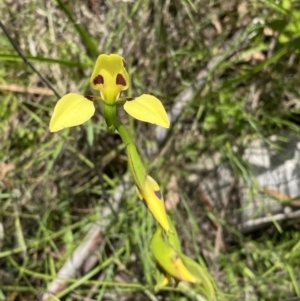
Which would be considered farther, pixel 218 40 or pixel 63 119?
pixel 218 40

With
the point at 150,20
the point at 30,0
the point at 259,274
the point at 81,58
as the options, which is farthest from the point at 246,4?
the point at 259,274

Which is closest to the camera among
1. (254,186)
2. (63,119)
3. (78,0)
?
(63,119)

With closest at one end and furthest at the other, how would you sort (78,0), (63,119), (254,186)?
(63,119) < (78,0) < (254,186)

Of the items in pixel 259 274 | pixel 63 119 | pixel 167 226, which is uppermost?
pixel 63 119

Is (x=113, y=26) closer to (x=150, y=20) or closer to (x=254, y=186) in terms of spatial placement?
(x=150, y=20)

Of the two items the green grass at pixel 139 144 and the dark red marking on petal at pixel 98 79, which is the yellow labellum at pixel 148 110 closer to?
the dark red marking on petal at pixel 98 79

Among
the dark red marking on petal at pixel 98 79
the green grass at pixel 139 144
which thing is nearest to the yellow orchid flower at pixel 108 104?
the dark red marking on petal at pixel 98 79

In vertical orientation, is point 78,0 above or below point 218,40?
above

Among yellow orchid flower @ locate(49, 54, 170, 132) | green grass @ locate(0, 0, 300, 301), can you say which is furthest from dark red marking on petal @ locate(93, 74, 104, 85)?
green grass @ locate(0, 0, 300, 301)
